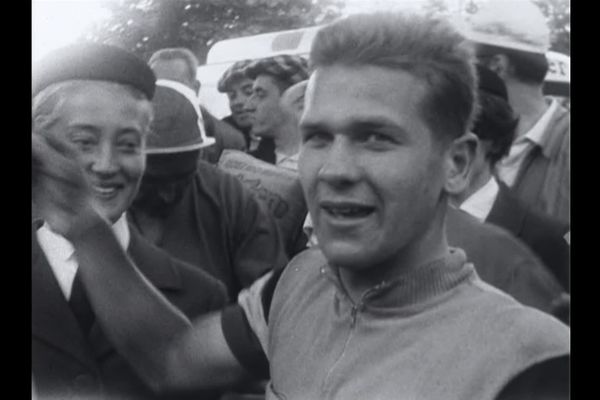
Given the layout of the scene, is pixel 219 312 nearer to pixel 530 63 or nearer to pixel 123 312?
pixel 123 312

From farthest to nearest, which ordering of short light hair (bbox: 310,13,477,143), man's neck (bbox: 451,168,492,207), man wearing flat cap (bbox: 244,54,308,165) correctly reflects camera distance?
man wearing flat cap (bbox: 244,54,308,165) → man's neck (bbox: 451,168,492,207) → short light hair (bbox: 310,13,477,143)

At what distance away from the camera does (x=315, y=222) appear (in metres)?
1.93

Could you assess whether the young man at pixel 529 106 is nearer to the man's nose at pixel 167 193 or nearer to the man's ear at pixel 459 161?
the man's ear at pixel 459 161

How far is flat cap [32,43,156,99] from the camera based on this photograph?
2252 millimetres

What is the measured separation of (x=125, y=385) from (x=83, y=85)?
74 centimetres

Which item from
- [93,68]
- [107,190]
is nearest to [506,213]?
[107,190]

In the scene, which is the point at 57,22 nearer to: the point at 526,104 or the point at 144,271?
the point at 144,271

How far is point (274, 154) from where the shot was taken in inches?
87.6

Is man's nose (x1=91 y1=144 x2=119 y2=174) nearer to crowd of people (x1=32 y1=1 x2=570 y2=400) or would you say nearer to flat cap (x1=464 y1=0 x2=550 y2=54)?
crowd of people (x1=32 y1=1 x2=570 y2=400)

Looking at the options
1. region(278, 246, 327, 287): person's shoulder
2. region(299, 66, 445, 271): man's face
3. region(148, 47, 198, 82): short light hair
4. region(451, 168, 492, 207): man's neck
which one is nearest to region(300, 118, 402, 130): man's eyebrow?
region(299, 66, 445, 271): man's face

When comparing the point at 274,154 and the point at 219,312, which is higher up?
the point at 274,154

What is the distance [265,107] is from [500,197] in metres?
0.61

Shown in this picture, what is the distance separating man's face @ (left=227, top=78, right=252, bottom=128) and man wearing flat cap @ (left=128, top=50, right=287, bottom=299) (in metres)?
0.10

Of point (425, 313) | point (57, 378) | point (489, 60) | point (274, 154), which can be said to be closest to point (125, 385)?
point (57, 378)
